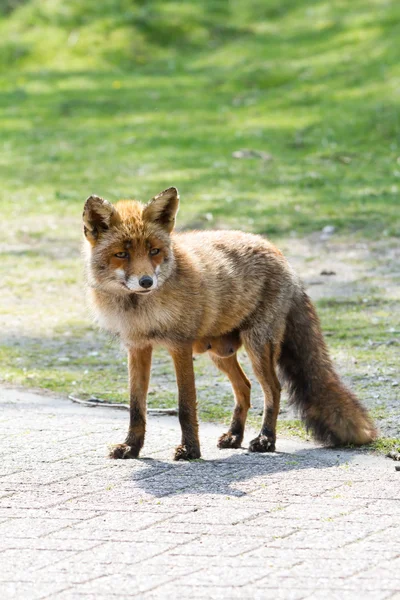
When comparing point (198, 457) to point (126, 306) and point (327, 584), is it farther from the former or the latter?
point (327, 584)

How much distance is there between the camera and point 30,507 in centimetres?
536

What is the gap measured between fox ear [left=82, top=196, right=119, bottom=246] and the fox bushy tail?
139cm

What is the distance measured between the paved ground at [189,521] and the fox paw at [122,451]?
0.21ft

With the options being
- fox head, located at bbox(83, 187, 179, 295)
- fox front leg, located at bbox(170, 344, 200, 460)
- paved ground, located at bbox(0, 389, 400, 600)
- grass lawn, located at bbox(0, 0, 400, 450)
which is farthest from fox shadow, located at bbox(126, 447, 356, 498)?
fox head, located at bbox(83, 187, 179, 295)

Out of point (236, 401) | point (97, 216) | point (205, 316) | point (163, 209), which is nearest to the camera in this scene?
point (97, 216)

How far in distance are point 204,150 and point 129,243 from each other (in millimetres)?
11578

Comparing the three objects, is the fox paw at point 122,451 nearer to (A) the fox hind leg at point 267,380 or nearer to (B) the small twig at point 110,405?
(A) the fox hind leg at point 267,380

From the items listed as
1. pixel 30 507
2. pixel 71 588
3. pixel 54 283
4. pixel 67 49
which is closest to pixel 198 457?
pixel 30 507

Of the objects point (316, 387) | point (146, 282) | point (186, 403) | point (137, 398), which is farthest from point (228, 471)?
point (146, 282)

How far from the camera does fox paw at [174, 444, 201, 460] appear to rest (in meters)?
6.19

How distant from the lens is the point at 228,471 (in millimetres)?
5949

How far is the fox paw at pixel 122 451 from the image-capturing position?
620cm

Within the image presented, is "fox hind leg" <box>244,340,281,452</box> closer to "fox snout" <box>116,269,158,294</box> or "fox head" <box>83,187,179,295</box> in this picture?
"fox head" <box>83,187,179,295</box>

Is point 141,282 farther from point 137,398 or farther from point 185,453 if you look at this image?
point 185,453
